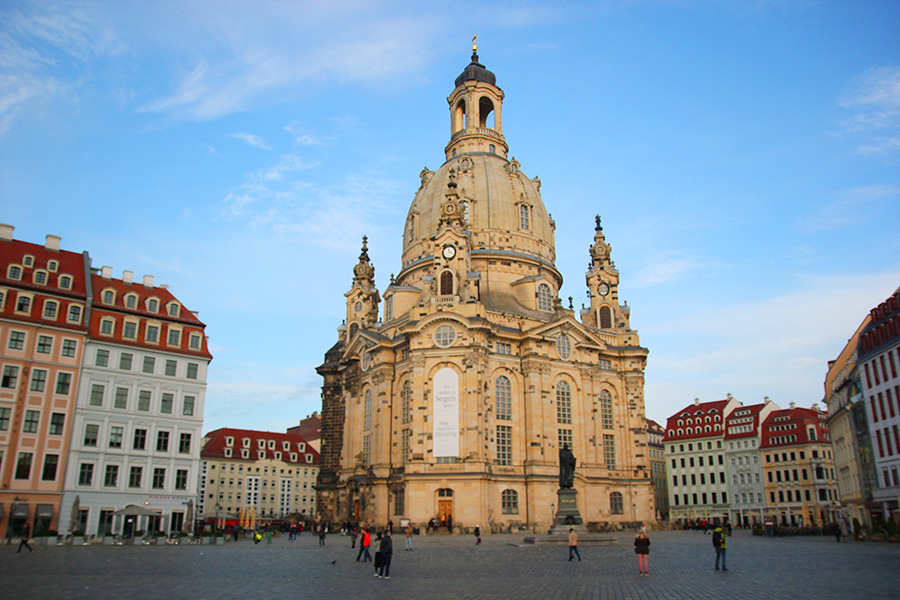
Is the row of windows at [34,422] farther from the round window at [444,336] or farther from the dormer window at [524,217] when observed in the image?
the dormer window at [524,217]

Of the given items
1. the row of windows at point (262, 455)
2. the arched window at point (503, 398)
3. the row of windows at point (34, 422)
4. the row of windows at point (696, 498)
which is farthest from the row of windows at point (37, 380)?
the row of windows at point (696, 498)

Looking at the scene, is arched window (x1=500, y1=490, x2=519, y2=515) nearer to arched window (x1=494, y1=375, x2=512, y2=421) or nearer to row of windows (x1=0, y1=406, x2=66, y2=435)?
arched window (x1=494, y1=375, x2=512, y2=421)

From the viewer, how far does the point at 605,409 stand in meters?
68.4

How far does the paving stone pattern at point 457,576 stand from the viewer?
1748cm

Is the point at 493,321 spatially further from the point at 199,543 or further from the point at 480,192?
the point at 199,543

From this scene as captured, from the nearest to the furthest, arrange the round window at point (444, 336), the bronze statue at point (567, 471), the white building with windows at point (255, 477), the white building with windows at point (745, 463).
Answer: the bronze statue at point (567, 471) < the round window at point (444, 336) < the white building with windows at point (255, 477) < the white building with windows at point (745, 463)

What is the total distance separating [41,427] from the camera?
46.3 metres

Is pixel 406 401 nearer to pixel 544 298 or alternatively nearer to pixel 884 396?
pixel 544 298

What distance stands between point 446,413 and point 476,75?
45.6m

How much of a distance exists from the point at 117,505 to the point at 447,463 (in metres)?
24.3


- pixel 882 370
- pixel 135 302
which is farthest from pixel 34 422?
pixel 882 370

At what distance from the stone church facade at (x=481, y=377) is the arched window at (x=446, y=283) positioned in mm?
131

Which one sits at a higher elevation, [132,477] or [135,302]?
[135,302]

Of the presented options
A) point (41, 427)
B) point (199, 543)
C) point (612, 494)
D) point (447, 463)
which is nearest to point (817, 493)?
point (612, 494)
